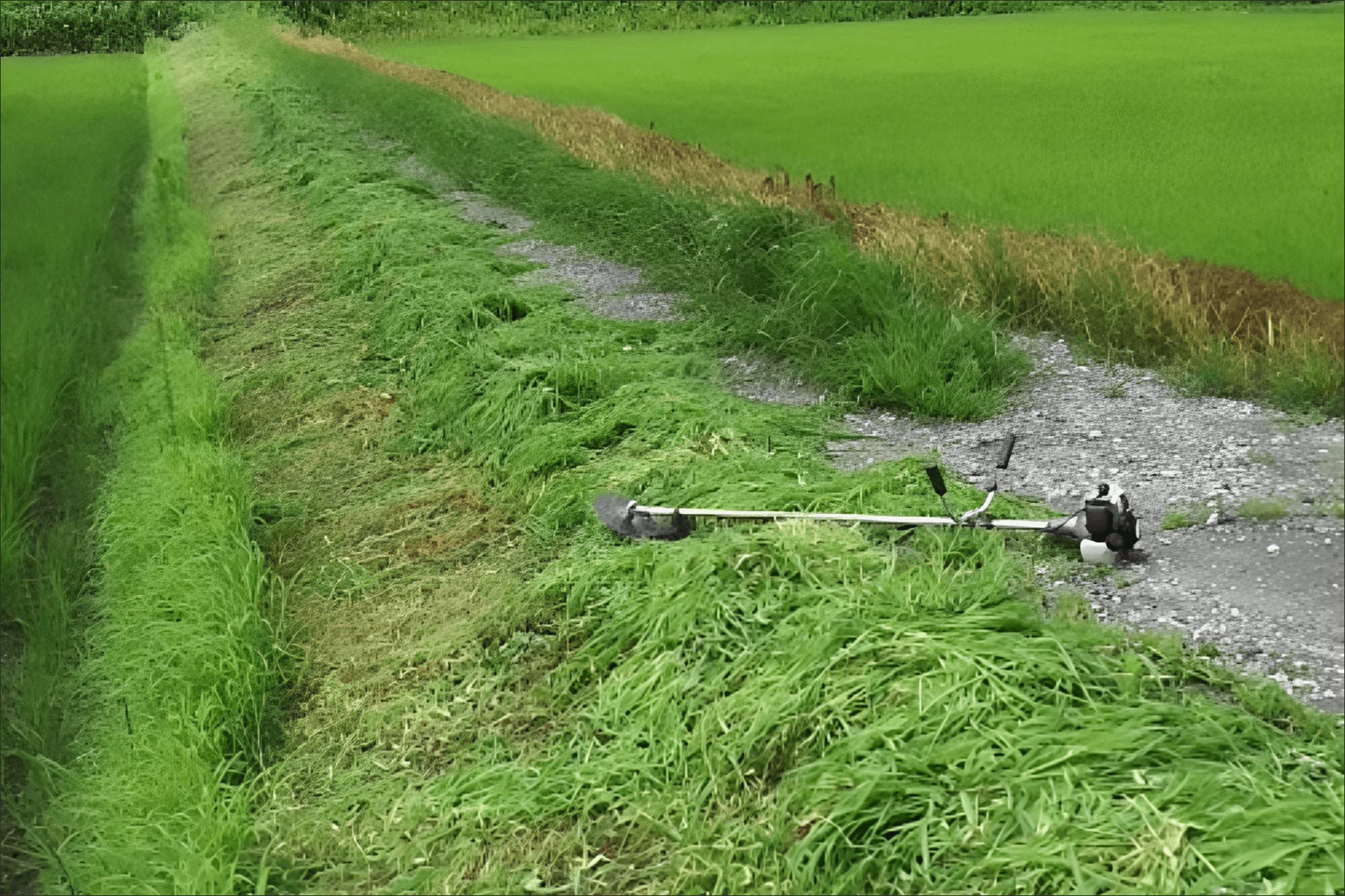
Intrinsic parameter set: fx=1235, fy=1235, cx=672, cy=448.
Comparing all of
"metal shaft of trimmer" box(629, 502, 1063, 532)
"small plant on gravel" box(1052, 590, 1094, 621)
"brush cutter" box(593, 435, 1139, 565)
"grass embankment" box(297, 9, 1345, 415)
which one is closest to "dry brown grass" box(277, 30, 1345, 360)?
"grass embankment" box(297, 9, 1345, 415)

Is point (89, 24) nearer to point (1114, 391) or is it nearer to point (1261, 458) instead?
point (1114, 391)

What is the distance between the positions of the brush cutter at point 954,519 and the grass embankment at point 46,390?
6.11ft

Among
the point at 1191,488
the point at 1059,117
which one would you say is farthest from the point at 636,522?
the point at 1059,117

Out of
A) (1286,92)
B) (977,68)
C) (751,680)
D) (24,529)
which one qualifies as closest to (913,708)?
(751,680)

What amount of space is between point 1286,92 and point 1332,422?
5741 mm

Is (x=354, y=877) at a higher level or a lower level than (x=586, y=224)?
lower

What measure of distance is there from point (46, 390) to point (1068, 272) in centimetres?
508

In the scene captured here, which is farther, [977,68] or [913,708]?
[977,68]

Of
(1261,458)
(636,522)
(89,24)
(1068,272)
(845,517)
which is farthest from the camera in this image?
(89,24)

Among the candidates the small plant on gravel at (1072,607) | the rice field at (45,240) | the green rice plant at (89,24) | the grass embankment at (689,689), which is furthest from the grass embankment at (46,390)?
the green rice plant at (89,24)

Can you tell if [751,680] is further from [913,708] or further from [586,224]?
[586,224]

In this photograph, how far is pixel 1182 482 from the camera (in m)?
4.18

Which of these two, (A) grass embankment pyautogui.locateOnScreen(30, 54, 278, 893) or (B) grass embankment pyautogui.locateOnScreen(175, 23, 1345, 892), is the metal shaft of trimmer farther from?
(A) grass embankment pyautogui.locateOnScreen(30, 54, 278, 893)

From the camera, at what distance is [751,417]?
198 inches
